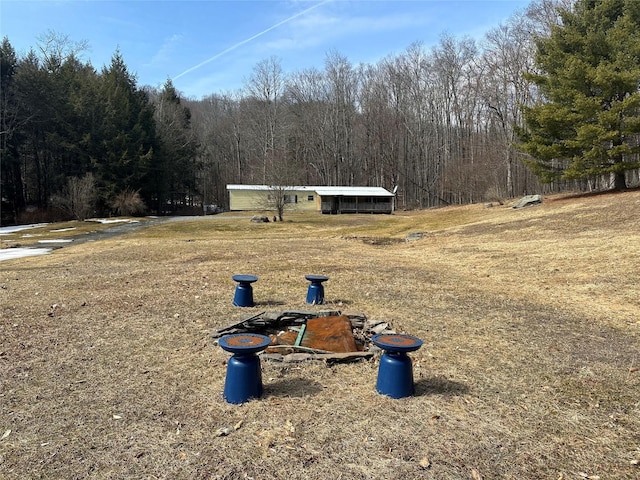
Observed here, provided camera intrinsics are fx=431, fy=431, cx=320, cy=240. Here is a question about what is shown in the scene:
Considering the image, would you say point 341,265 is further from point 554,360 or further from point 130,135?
point 130,135

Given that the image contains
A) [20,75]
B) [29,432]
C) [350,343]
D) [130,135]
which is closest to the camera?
[29,432]

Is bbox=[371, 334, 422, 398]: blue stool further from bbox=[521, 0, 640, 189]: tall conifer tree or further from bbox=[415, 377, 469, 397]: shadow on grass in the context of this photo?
bbox=[521, 0, 640, 189]: tall conifer tree

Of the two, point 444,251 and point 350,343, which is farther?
→ point 444,251

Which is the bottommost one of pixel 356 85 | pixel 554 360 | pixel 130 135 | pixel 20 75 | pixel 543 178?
pixel 554 360

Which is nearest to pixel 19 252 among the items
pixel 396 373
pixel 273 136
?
pixel 396 373

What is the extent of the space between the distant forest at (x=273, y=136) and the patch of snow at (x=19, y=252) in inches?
572

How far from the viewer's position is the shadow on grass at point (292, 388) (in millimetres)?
3643

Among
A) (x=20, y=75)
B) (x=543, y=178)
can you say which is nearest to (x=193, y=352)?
(x=543, y=178)

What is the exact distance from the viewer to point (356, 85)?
54.6 meters

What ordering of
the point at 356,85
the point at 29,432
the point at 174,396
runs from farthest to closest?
the point at 356,85 < the point at 174,396 < the point at 29,432

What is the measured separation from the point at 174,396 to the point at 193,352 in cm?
111

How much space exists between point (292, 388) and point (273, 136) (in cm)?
5036

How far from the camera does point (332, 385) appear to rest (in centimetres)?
383

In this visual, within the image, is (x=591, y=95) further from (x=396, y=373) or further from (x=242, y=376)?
(x=242, y=376)
